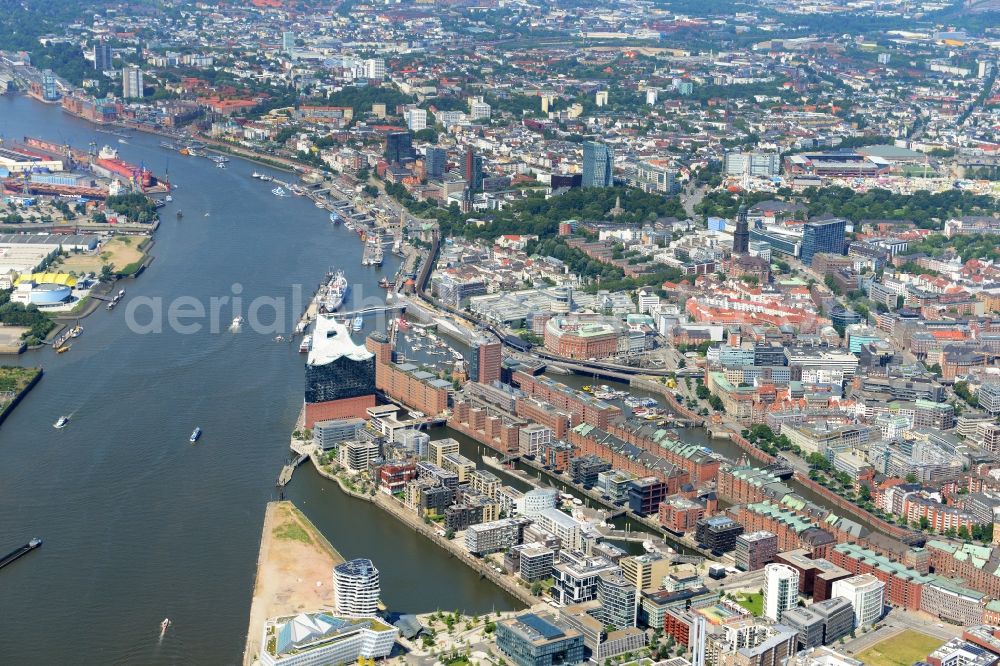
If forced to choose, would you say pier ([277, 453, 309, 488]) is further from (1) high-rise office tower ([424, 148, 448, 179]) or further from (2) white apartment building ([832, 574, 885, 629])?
(1) high-rise office tower ([424, 148, 448, 179])

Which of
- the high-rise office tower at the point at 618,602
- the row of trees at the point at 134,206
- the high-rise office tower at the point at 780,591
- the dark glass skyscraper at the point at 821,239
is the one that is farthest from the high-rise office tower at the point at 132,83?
the high-rise office tower at the point at 780,591

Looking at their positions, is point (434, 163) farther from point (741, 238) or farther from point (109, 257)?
point (109, 257)

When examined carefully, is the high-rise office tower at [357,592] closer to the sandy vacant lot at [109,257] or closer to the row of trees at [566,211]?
the sandy vacant lot at [109,257]

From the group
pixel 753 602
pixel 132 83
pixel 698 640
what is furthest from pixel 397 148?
pixel 698 640

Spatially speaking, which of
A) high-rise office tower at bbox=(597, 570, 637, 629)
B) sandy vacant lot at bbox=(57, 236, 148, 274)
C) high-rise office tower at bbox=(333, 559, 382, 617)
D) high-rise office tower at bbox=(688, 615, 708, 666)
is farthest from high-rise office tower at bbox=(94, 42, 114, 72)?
high-rise office tower at bbox=(688, 615, 708, 666)

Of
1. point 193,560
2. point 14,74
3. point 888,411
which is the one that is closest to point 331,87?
point 14,74
